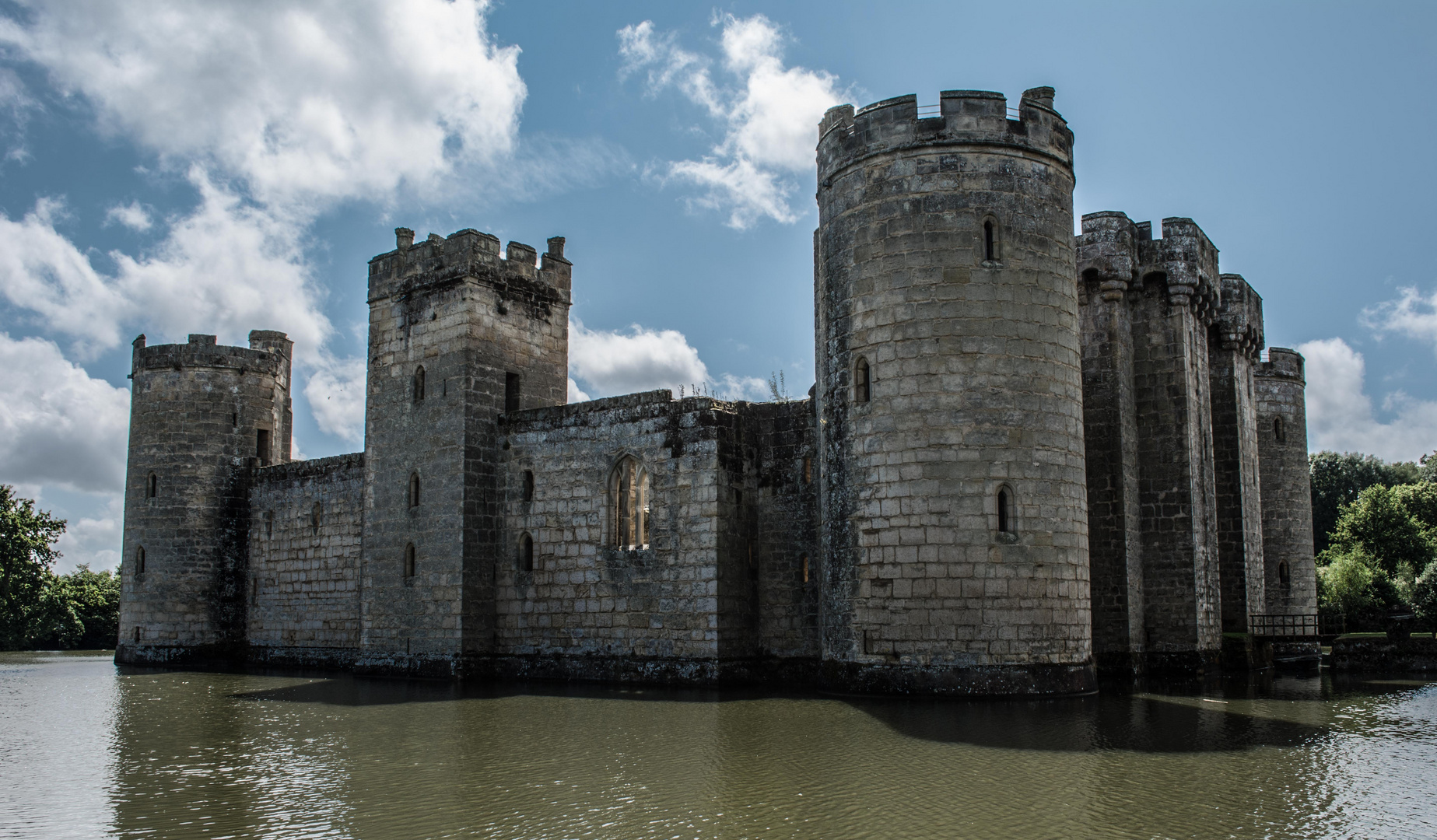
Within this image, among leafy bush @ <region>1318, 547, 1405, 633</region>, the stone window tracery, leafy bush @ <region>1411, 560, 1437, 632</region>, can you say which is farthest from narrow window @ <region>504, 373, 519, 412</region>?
leafy bush @ <region>1411, 560, 1437, 632</region>

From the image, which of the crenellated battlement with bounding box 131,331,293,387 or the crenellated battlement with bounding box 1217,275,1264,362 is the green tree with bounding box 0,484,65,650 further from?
the crenellated battlement with bounding box 1217,275,1264,362

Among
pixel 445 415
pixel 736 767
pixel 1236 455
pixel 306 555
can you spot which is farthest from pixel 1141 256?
pixel 306 555

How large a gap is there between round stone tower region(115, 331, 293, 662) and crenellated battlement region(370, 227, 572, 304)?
821 cm

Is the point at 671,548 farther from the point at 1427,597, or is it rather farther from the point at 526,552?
the point at 1427,597

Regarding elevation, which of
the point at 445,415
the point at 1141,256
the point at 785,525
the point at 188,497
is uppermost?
the point at 1141,256

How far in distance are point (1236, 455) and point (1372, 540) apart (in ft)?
79.1

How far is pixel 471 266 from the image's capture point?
22766mm

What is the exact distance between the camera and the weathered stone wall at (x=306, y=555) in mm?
26422

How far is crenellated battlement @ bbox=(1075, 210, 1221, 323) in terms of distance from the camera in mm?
20703

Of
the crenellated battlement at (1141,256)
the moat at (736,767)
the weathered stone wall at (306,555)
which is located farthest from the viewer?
the weathered stone wall at (306,555)

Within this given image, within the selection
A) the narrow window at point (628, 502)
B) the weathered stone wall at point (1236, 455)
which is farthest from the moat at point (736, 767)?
the weathered stone wall at point (1236, 455)

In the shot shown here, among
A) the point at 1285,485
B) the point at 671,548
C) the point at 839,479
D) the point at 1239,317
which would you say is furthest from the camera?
the point at 1285,485

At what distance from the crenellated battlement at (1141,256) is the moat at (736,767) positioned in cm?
764

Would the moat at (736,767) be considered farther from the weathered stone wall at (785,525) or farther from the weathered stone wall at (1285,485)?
the weathered stone wall at (1285,485)
